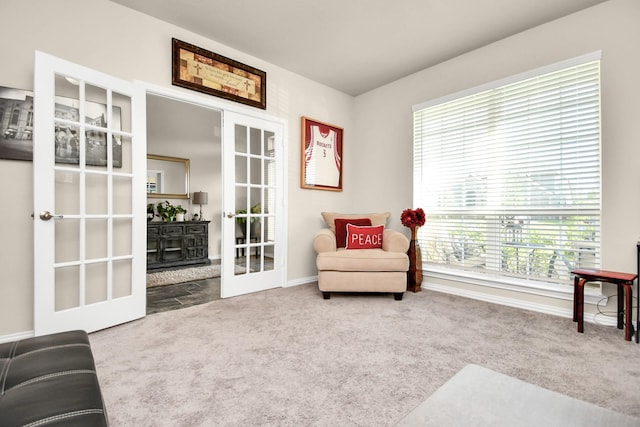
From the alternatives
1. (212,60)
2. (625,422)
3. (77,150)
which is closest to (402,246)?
(625,422)

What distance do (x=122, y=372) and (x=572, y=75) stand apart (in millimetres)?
4093

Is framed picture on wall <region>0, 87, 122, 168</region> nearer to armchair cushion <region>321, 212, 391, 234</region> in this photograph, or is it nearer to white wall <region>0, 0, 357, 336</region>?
white wall <region>0, 0, 357, 336</region>

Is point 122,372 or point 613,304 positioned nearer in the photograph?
point 122,372

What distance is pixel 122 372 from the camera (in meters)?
1.73

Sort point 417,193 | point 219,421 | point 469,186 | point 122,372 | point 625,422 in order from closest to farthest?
1. point 625,422
2. point 219,421
3. point 122,372
4. point 469,186
5. point 417,193

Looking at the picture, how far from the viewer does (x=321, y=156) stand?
4.19 m

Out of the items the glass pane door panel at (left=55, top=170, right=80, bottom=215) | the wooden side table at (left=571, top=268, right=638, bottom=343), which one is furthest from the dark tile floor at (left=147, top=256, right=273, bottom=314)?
the wooden side table at (left=571, top=268, right=638, bottom=343)

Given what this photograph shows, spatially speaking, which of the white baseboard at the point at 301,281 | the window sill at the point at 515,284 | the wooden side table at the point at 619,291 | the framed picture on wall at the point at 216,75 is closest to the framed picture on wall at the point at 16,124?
the framed picture on wall at the point at 216,75

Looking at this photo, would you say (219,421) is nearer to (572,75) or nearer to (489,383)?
(489,383)

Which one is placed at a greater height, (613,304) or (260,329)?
(613,304)

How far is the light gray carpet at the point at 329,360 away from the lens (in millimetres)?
1420

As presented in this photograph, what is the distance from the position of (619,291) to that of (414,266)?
1.70 meters

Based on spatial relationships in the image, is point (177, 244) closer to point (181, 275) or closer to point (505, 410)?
point (181, 275)

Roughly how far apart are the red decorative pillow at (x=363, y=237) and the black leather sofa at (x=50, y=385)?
2670 mm
